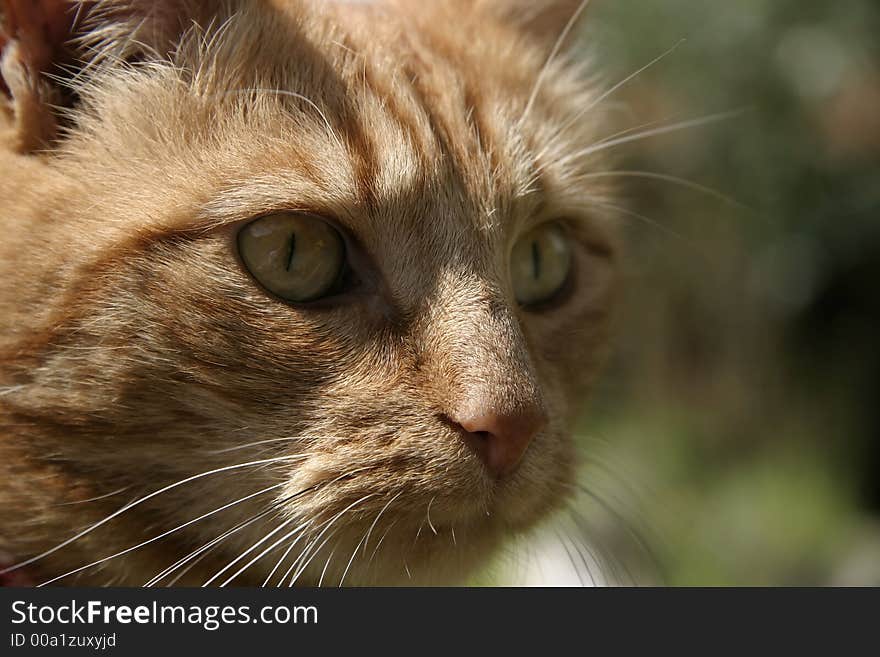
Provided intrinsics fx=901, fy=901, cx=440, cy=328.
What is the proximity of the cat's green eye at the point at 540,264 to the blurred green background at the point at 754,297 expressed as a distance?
127 centimetres

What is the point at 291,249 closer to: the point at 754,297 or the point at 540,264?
the point at 540,264

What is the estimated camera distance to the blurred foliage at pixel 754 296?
390 centimetres

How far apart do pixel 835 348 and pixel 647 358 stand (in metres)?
1.12

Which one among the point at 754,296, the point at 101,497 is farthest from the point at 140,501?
the point at 754,296

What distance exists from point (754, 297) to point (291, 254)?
4334 mm

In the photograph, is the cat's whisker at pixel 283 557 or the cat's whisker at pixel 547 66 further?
the cat's whisker at pixel 547 66

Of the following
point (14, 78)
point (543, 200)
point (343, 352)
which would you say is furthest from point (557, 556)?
point (14, 78)

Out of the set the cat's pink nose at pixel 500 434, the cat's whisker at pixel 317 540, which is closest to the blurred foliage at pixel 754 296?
the cat's pink nose at pixel 500 434

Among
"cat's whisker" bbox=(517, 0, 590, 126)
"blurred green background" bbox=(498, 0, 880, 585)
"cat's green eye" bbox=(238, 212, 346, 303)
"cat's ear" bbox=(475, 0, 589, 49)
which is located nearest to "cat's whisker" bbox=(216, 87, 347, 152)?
"cat's green eye" bbox=(238, 212, 346, 303)

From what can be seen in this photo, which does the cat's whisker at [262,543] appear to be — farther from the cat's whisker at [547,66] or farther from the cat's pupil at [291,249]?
the cat's whisker at [547,66]

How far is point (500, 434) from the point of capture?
1.43 meters

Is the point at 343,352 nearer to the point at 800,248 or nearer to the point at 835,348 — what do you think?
the point at 800,248

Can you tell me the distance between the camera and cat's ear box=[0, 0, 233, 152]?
1.42m

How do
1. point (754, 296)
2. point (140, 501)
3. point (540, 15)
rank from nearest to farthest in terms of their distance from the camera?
point (140, 501) → point (540, 15) → point (754, 296)
